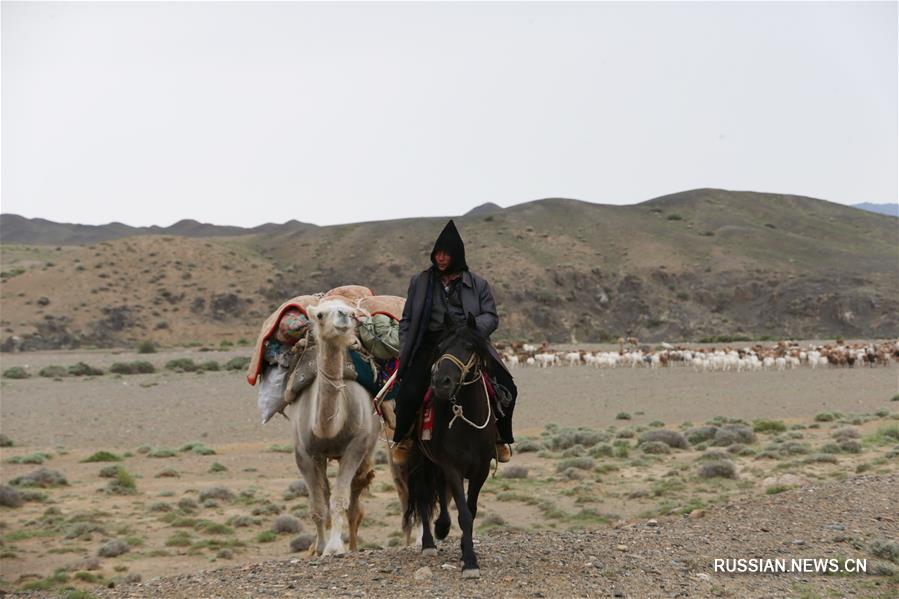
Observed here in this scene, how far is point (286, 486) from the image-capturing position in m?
19.1

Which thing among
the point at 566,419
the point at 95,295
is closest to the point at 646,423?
the point at 566,419

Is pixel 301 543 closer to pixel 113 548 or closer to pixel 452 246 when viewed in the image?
pixel 113 548

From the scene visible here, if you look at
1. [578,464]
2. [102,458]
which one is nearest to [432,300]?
[578,464]

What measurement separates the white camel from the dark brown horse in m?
1.42

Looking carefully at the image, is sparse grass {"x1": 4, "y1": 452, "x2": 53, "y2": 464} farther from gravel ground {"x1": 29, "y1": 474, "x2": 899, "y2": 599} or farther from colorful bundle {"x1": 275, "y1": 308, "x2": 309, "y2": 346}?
gravel ground {"x1": 29, "y1": 474, "x2": 899, "y2": 599}

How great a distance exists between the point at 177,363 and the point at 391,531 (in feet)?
125

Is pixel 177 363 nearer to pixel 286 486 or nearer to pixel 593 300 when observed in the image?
pixel 286 486

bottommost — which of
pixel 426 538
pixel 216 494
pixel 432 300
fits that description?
pixel 216 494

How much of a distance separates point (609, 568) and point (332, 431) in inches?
130

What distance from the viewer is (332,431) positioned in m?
9.62

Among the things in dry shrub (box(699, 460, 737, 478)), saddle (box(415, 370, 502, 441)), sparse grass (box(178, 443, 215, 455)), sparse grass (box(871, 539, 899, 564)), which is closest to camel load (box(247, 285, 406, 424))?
saddle (box(415, 370, 502, 441))

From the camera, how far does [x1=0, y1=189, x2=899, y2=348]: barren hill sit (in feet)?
253

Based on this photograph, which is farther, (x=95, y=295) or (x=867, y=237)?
(x=867, y=237)

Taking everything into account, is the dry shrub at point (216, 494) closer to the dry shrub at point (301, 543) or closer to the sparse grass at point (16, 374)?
the dry shrub at point (301, 543)
